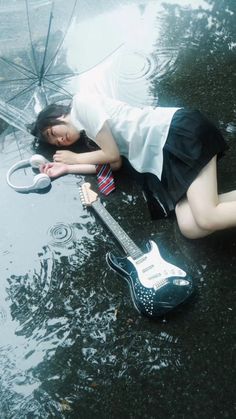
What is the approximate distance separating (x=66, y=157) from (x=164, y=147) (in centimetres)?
75

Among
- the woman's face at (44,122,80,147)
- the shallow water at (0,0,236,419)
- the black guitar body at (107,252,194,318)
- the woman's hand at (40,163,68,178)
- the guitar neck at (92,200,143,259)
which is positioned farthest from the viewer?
the woman's hand at (40,163,68,178)

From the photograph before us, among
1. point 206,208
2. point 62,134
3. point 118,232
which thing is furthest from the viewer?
point 62,134

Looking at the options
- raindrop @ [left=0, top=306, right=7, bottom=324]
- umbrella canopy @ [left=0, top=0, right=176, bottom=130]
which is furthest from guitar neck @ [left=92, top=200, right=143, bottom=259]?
umbrella canopy @ [left=0, top=0, right=176, bottom=130]

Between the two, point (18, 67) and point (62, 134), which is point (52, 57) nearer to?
point (18, 67)

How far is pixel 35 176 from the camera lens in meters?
2.63

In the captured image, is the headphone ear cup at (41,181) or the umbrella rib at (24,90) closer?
the headphone ear cup at (41,181)

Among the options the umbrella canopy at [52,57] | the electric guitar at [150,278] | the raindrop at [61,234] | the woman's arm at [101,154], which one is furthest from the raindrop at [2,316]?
the umbrella canopy at [52,57]

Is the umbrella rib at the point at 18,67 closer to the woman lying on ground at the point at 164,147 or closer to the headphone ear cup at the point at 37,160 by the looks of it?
the woman lying on ground at the point at 164,147

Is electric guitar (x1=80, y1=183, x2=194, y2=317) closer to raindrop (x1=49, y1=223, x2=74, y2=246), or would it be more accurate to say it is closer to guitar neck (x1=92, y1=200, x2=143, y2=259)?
guitar neck (x1=92, y1=200, x2=143, y2=259)

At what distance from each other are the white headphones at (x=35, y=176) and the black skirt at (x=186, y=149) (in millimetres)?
792

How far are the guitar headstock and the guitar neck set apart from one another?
3cm

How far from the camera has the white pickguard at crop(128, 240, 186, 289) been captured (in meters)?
1.99

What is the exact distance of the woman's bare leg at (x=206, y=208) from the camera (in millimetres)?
2045

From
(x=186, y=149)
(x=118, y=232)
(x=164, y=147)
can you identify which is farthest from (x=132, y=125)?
(x=118, y=232)
